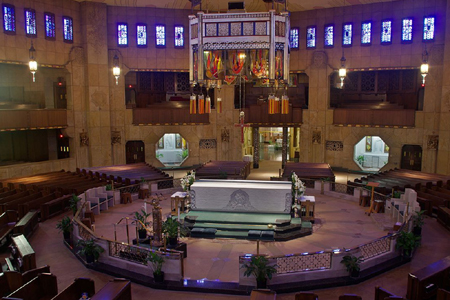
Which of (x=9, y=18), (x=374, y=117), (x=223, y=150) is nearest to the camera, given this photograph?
(x=9, y=18)

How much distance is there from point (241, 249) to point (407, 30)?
18420mm

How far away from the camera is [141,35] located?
2620 cm

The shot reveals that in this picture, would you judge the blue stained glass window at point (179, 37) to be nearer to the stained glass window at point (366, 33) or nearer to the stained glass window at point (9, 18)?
the stained glass window at point (9, 18)

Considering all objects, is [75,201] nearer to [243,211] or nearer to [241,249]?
[243,211]

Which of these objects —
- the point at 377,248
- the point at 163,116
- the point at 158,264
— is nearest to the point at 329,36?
the point at 163,116

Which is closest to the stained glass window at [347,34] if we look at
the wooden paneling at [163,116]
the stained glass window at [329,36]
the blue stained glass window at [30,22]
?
the stained glass window at [329,36]

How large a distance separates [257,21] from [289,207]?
20.1 ft

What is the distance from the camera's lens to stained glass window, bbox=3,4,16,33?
70.0 ft

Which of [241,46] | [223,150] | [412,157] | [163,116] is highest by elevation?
[241,46]

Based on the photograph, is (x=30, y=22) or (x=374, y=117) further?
(x=374, y=117)

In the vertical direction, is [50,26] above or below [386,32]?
above

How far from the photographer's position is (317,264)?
9.92 meters

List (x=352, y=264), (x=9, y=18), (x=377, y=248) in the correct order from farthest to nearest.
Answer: (x=9, y=18), (x=377, y=248), (x=352, y=264)

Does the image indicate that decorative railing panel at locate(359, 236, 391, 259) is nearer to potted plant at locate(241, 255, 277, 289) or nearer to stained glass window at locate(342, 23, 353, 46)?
potted plant at locate(241, 255, 277, 289)
